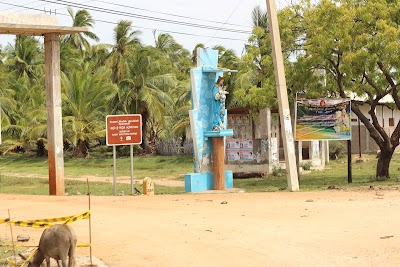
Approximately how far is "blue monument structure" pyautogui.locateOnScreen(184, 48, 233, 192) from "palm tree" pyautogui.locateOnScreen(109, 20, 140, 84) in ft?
94.6

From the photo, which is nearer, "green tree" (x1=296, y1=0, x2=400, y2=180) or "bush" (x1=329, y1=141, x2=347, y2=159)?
"green tree" (x1=296, y1=0, x2=400, y2=180)

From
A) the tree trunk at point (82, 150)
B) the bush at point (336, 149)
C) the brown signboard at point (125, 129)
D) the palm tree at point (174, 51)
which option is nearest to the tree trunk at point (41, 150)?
the tree trunk at point (82, 150)

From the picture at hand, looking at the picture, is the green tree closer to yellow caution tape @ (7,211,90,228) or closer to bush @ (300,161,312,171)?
bush @ (300,161,312,171)

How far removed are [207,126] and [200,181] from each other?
1.70 m

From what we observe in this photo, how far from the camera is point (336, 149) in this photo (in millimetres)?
44500

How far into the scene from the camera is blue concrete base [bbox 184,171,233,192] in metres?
23.6

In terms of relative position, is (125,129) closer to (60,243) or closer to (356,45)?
(356,45)

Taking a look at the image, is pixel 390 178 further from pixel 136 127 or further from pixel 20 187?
pixel 20 187

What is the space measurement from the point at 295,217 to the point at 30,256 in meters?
6.79

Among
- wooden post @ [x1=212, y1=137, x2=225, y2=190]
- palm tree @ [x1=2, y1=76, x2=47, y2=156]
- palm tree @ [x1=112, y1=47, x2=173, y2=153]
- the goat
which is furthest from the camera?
palm tree @ [x1=112, y1=47, x2=173, y2=153]

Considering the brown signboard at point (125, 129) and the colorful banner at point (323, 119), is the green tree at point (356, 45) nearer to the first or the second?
the colorful banner at point (323, 119)

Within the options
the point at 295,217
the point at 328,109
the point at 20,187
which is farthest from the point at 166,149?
the point at 295,217

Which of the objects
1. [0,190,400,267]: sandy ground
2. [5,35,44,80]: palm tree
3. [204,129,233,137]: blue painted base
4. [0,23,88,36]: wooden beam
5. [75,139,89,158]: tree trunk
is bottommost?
[0,190,400,267]: sandy ground

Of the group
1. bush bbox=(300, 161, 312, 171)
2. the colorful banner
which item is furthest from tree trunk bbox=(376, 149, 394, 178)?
bush bbox=(300, 161, 312, 171)
